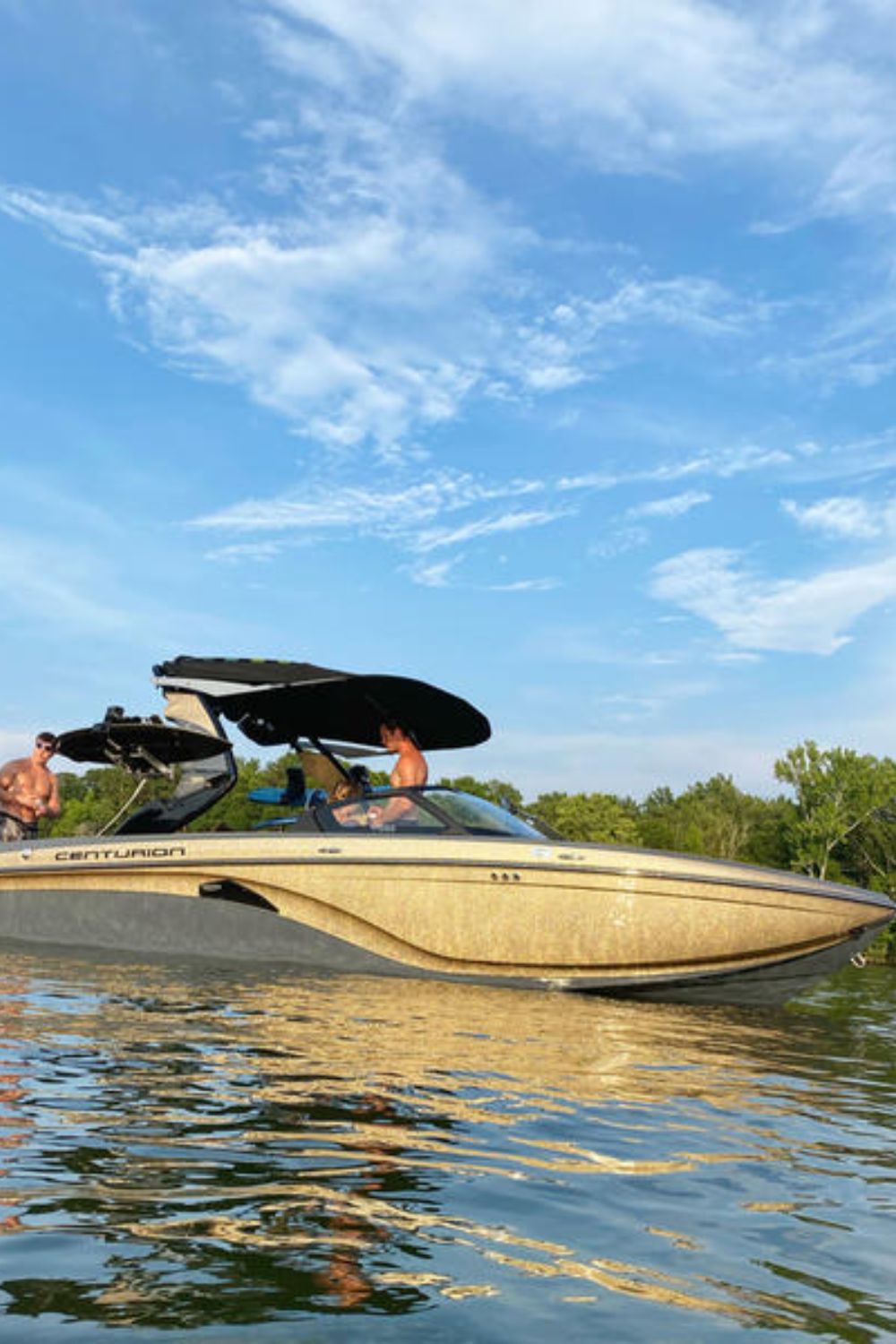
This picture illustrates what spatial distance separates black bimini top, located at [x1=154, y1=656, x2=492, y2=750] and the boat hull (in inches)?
59.4

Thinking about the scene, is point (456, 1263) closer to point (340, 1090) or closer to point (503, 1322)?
point (503, 1322)

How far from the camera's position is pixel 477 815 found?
8.72 meters

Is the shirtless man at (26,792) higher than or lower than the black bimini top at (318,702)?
lower

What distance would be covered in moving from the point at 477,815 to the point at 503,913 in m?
0.88

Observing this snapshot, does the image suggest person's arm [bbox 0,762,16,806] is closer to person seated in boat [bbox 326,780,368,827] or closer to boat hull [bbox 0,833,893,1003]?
boat hull [bbox 0,833,893,1003]

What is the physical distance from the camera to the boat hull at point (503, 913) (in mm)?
7824

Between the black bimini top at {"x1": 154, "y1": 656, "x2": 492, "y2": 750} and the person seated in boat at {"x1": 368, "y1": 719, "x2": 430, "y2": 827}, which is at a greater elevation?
the black bimini top at {"x1": 154, "y1": 656, "x2": 492, "y2": 750}

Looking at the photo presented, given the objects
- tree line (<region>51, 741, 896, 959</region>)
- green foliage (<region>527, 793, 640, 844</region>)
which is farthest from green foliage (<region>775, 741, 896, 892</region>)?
green foliage (<region>527, 793, 640, 844</region>)

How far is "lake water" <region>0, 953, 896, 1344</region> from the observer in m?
2.06

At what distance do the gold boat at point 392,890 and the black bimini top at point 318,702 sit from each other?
0.03 metres

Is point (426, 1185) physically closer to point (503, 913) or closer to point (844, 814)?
point (503, 913)

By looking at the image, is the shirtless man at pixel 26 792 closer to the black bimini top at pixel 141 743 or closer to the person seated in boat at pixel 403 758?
the black bimini top at pixel 141 743

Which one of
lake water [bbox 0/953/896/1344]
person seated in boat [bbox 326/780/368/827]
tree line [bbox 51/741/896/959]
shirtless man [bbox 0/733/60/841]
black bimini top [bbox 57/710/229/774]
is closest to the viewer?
Answer: lake water [bbox 0/953/896/1344]

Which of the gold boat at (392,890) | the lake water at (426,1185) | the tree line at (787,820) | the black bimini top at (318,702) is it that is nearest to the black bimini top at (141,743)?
the gold boat at (392,890)
